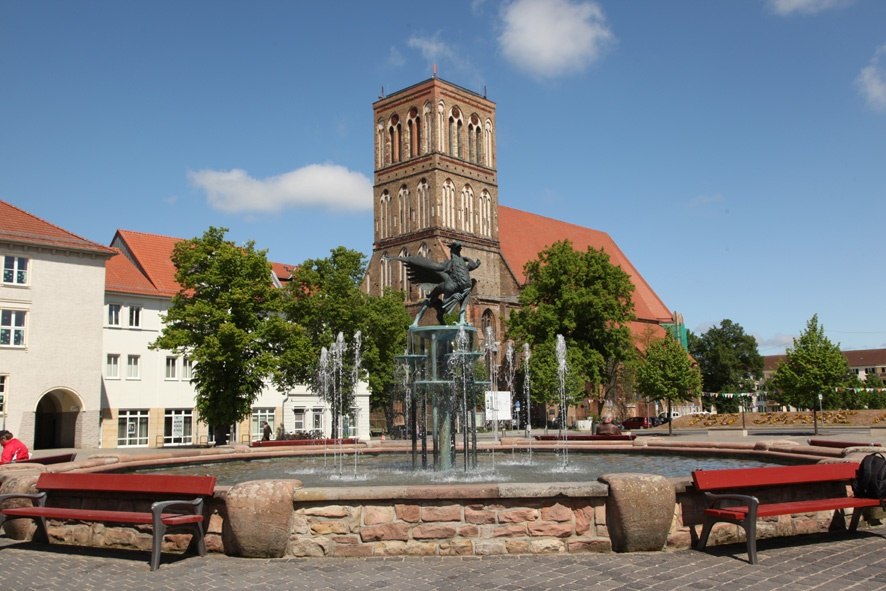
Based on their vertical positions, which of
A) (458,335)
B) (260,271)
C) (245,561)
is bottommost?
(245,561)

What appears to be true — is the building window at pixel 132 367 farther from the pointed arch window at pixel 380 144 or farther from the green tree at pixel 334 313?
the pointed arch window at pixel 380 144

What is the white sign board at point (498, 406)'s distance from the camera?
111ft

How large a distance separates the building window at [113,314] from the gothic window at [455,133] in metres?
31.6

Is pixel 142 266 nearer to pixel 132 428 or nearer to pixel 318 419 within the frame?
pixel 132 428

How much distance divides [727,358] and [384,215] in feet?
147

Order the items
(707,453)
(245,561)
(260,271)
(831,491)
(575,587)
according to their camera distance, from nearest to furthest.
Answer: (575,587) → (245,561) → (831,491) → (707,453) → (260,271)

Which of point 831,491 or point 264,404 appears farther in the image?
point 264,404

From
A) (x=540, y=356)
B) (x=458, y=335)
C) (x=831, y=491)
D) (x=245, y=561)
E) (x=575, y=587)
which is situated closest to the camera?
(x=575, y=587)

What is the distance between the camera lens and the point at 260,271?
1312 inches

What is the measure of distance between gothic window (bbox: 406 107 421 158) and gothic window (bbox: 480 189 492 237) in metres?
6.49

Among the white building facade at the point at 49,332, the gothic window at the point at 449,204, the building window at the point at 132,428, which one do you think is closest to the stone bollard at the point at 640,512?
the white building facade at the point at 49,332

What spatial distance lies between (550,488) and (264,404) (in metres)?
40.0

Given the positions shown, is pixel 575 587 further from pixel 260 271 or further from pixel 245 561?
pixel 260 271

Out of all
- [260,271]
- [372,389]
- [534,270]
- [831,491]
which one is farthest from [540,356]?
[831,491]
